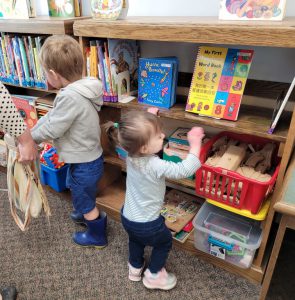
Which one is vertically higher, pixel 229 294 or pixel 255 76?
pixel 255 76

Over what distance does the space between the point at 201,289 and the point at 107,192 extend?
88cm

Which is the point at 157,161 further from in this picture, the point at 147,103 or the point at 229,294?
the point at 229,294

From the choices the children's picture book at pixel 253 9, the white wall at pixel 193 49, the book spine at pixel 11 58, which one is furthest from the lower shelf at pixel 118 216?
the children's picture book at pixel 253 9

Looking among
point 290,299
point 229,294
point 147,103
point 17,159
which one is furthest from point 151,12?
point 290,299

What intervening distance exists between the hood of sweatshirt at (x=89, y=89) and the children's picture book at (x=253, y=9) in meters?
0.64

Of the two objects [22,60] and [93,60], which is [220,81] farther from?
[22,60]

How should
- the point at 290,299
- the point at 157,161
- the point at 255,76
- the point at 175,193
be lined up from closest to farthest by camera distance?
the point at 157,161, the point at 290,299, the point at 255,76, the point at 175,193

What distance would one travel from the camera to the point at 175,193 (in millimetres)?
1926

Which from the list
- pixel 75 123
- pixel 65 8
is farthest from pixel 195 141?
pixel 65 8

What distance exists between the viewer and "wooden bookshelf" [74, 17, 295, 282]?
1.02m

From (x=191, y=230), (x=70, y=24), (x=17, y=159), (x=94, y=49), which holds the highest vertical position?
(x=70, y=24)

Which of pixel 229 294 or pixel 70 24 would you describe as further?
pixel 70 24

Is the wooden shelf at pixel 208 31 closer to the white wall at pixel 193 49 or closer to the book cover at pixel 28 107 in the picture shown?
the white wall at pixel 193 49

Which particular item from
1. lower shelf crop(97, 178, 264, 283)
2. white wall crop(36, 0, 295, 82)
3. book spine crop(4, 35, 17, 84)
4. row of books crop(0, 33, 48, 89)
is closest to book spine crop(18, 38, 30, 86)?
row of books crop(0, 33, 48, 89)
